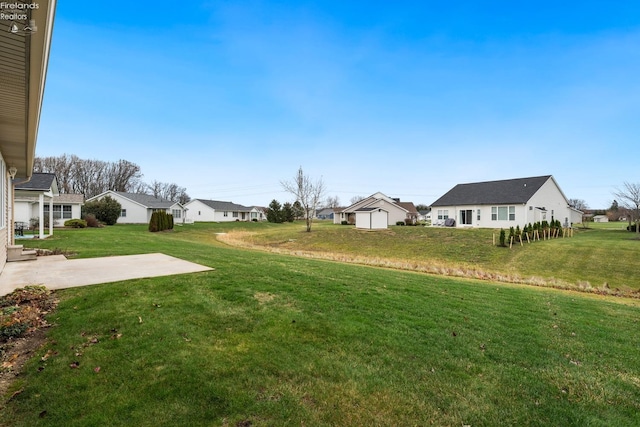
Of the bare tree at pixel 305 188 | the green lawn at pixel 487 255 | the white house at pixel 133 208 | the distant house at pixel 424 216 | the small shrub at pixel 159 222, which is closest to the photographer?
the green lawn at pixel 487 255

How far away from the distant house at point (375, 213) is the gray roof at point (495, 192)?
7.21m

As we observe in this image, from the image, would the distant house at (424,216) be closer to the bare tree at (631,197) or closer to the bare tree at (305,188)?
the bare tree at (305,188)

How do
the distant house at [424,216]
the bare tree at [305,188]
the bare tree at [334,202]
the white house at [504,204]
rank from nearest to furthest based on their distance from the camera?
the white house at [504,204] < the bare tree at [305,188] < the distant house at [424,216] < the bare tree at [334,202]

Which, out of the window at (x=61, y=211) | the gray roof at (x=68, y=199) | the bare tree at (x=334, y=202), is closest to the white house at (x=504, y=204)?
the gray roof at (x=68, y=199)

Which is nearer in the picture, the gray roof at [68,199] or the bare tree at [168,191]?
the gray roof at [68,199]

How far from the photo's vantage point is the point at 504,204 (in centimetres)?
2941

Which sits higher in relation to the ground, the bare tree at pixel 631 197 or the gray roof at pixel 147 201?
the gray roof at pixel 147 201

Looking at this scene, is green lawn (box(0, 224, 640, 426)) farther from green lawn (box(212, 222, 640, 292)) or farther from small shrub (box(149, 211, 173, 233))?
small shrub (box(149, 211, 173, 233))

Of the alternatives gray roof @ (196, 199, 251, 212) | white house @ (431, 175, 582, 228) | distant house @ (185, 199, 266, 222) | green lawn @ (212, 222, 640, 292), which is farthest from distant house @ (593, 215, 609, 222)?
distant house @ (185, 199, 266, 222)

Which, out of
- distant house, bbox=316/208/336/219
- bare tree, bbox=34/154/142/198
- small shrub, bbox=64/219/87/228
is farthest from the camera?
distant house, bbox=316/208/336/219

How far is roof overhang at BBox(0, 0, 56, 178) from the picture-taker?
271cm

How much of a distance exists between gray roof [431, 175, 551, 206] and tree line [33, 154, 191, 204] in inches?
2295

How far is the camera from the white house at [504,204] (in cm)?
2869

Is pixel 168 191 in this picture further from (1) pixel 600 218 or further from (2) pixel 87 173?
(1) pixel 600 218
